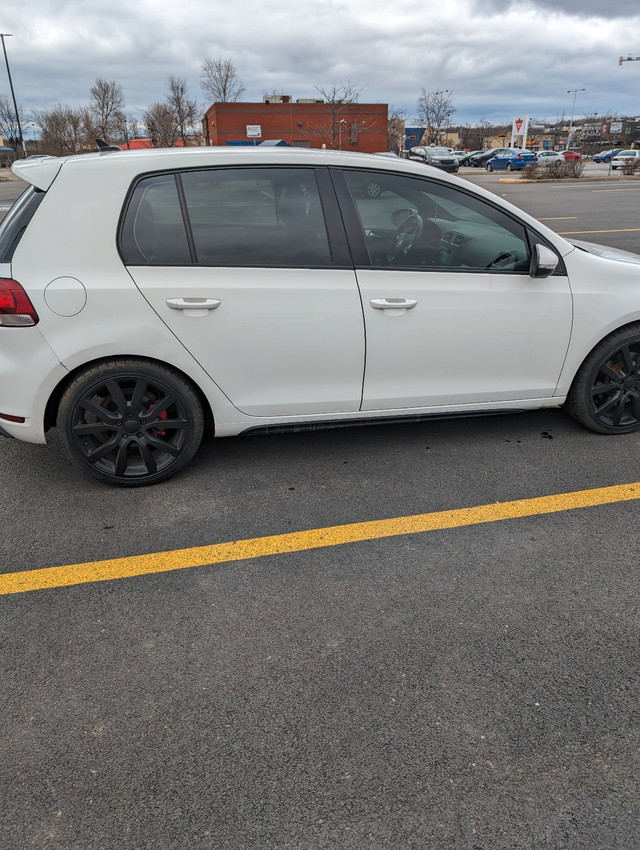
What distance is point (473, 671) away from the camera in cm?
223

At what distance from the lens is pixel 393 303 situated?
3381mm

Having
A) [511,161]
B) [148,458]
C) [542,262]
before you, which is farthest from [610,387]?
[511,161]

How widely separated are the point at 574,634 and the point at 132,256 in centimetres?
263

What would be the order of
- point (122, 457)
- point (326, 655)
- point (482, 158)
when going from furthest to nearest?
point (482, 158), point (122, 457), point (326, 655)

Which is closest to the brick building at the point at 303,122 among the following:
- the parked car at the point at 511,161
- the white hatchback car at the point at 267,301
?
the parked car at the point at 511,161

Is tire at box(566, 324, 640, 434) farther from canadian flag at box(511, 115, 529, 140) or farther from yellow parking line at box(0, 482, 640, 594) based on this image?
canadian flag at box(511, 115, 529, 140)

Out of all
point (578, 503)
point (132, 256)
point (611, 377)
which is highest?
point (132, 256)

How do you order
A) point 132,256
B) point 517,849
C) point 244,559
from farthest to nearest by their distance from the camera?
point 132,256 → point 244,559 → point 517,849

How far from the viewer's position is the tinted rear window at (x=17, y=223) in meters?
3.13

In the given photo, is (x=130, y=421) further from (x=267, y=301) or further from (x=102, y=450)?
(x=267, y=301)

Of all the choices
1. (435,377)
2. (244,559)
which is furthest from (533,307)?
(244,559)

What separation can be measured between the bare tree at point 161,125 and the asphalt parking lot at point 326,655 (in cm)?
5567

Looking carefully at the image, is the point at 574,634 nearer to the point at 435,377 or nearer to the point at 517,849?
the point at 517,849

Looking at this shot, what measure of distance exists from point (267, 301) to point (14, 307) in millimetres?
1225
